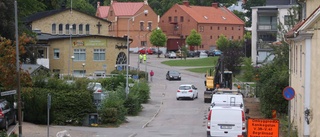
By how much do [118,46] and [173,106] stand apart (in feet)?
75.0

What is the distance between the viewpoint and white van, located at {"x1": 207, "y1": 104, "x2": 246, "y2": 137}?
29.7 metres

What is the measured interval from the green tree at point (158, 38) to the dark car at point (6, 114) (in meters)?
81.1

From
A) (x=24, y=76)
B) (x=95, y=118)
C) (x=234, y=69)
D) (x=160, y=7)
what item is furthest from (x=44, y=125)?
(x=160, y=7)

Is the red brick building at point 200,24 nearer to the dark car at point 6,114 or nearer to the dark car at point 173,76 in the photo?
the dark car at point 173,76

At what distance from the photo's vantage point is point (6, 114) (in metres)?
32.0

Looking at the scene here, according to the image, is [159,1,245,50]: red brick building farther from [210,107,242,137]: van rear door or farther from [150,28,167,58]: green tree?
[210,107,242,137]: van rear door

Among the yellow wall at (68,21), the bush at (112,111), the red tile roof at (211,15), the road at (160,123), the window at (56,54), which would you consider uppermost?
the red tile roof at (211,15)

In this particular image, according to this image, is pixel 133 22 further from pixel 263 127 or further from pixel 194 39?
pixel 263 127

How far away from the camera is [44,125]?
36.2 m

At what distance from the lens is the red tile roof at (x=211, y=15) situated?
12719cm

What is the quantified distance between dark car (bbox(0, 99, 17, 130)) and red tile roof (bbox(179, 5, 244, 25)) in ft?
308

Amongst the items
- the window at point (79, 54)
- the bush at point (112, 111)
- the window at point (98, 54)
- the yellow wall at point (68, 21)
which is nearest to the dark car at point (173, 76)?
the window at point (98, 54)

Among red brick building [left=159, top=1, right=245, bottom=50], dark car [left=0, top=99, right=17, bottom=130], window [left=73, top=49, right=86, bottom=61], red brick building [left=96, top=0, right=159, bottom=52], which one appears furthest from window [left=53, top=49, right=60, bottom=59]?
red brick building [left=159, top=1, right=245, bottom=50]

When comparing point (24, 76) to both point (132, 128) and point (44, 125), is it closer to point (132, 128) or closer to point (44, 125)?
point (44, 125)
